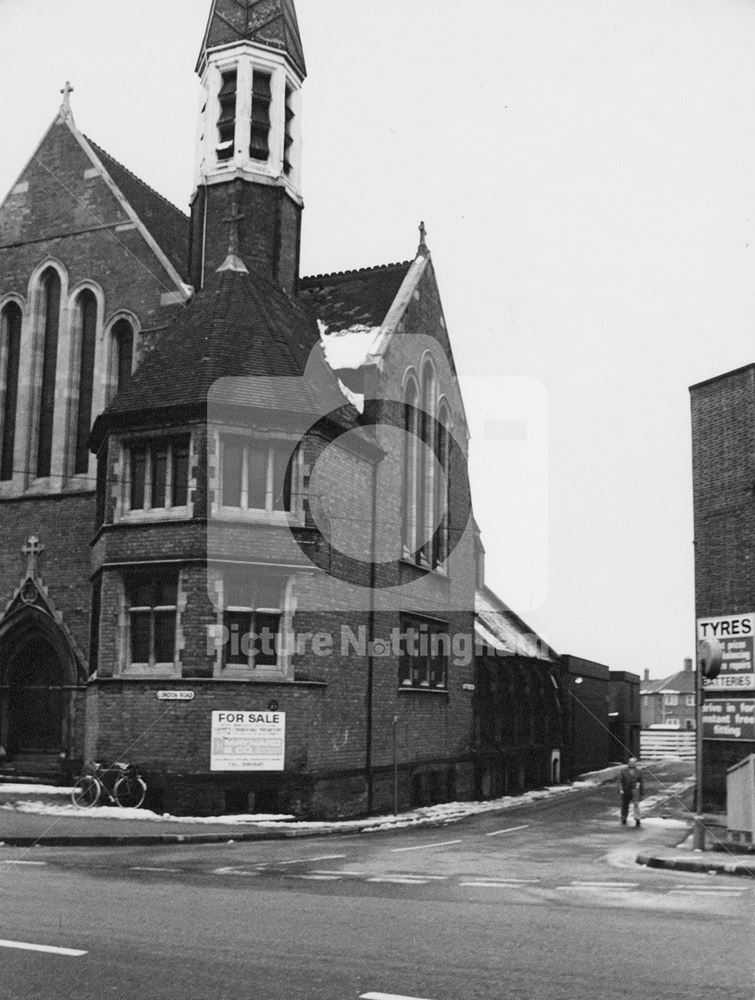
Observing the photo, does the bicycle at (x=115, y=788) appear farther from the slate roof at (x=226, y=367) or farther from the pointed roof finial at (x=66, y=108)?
the pointed roof finial at (x=66, y=108)

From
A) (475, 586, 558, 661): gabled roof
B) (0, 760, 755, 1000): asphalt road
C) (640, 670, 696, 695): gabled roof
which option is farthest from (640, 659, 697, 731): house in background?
(0, 760, 755, 1000): asphalt road

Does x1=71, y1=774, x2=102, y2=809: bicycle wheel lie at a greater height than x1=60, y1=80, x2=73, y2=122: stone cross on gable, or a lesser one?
lesser

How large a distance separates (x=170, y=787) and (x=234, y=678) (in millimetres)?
2380

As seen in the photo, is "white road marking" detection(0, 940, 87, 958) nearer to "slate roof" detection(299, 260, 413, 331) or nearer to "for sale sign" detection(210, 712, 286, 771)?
A: "for sale sign" detection(210, 712, 286, 771)

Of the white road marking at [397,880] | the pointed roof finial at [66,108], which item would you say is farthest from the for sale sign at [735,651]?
the pointed roof finial at [66,108]

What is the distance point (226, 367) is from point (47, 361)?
22.7ft

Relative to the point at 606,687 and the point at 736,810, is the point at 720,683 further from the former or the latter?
the point at 606,687

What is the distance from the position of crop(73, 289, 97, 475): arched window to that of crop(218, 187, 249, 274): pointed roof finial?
364cm

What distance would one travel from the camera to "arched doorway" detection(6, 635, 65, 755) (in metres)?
27.1

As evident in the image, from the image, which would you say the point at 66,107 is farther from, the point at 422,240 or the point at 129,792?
the point at 129,792

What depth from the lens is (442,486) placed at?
33250 millimetres

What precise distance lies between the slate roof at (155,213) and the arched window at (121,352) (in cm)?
270

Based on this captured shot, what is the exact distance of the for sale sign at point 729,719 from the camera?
21.9 meters

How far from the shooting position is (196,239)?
31250mm
